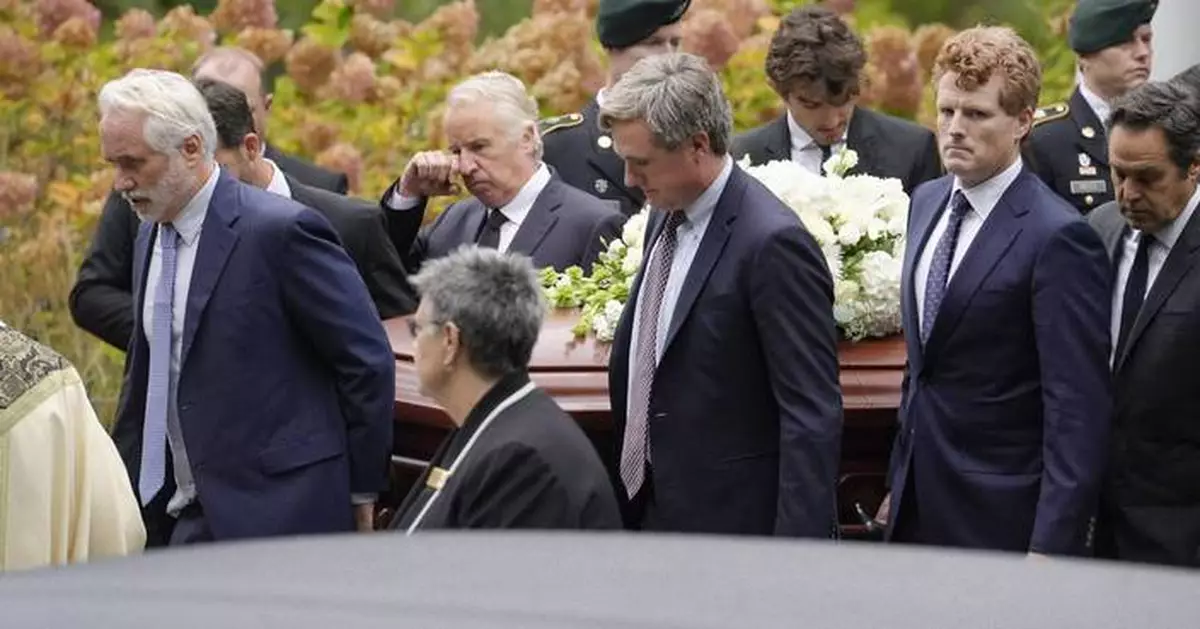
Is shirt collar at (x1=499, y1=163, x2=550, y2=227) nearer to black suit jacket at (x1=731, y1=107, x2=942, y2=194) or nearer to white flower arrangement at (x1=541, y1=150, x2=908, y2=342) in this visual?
white flower arrangement at (x1=541, y1=150, x2=908, y2=342)

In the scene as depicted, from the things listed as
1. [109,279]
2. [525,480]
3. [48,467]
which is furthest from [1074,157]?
[48,467]

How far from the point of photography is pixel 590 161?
7.29 m

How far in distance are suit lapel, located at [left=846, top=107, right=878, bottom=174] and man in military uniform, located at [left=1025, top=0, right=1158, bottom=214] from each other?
43 cm

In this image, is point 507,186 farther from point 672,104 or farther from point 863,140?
point 672,104

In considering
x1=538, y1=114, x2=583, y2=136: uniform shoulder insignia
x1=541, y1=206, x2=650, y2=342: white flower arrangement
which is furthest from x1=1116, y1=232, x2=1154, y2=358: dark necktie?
x1=538, y1=114, x2=583, y2=136: uniform shoulder insignia

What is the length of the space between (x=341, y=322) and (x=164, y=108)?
0.59 meters

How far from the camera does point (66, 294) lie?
8.21m

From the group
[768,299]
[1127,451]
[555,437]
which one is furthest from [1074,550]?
[555,437]

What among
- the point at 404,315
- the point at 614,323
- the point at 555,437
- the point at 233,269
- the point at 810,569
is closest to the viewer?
the point at 810,569

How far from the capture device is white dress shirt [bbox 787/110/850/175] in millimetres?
7000

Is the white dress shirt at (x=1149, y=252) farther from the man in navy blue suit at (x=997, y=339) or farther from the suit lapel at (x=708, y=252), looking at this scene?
the suit lapel at (x=708, y=252)

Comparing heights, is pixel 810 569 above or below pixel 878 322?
above

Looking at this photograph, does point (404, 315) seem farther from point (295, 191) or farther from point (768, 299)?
point (768, 299)

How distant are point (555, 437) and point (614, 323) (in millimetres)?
1411
